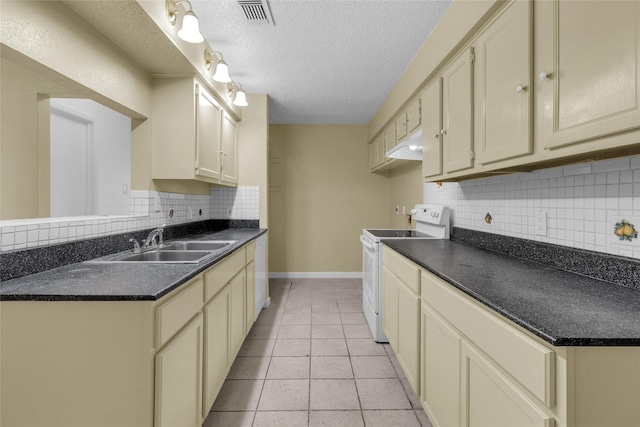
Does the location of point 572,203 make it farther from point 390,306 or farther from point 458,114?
point 390,306

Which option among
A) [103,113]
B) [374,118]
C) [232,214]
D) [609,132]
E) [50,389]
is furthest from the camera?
[374,118]

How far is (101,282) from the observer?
1.15 m

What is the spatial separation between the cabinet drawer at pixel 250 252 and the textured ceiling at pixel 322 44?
5.61 ft

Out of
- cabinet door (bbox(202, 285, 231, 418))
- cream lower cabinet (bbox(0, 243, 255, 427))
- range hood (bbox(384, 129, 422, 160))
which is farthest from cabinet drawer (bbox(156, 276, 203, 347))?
range hood (bbox(384, 129, 422, 160))

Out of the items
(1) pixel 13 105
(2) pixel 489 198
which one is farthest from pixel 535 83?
(1) pixel 13 105

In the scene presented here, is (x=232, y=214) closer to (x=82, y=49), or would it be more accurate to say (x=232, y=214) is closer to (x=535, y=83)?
(x=82, y=49)

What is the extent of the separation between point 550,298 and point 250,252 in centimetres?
219

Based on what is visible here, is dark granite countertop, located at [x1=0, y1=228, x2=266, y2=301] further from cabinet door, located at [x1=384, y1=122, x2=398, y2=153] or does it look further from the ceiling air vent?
cabinet door, located at [x1=384, y1=122, x2=398, y2=153]

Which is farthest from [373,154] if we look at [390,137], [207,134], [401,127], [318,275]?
[207,134]

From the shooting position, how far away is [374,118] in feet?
13.9

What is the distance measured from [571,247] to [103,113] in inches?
133

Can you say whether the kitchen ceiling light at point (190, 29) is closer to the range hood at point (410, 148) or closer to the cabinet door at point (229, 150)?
the cabinet door at point (229, 150)

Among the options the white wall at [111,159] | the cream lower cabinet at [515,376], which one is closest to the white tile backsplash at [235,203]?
the white wall at [111,159]

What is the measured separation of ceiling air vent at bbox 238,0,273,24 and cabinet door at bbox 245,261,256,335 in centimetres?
191
